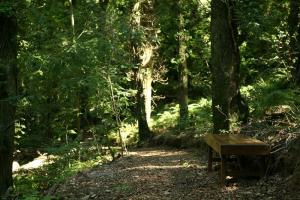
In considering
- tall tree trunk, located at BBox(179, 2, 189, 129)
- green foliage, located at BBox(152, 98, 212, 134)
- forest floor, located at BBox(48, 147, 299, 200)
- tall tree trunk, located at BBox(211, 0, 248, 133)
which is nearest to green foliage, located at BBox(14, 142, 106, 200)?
forest floor, located at BBox(48, 147, 299, 200)

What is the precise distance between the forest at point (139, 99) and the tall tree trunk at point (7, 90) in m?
0.02

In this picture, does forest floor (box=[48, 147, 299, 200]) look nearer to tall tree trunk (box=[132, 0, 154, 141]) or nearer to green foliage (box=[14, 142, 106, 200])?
green foliage (box=[14, 142, 106, 200])

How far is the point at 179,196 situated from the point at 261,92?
788 cm

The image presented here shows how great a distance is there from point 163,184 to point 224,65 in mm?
3408

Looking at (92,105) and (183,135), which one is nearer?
(92,105)

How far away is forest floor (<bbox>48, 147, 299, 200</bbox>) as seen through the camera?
268 inches

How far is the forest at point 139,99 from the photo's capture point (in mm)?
7707

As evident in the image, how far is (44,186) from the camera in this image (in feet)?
38.7

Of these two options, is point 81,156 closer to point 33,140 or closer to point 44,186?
point 44,186

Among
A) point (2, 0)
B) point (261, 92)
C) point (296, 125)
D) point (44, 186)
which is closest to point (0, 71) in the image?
point (2, 0)

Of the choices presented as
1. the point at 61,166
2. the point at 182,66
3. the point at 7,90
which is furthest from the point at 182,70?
the point at 7,90

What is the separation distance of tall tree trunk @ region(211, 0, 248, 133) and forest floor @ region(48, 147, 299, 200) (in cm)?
141

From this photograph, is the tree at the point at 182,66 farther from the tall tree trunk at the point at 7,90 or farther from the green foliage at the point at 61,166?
the tall tree trunk at the point at 7,90

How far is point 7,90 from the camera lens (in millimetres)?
10039
